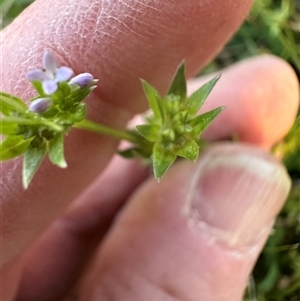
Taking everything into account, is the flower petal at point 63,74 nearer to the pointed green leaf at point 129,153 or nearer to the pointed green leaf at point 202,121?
the pointed green leaf at point 202,121

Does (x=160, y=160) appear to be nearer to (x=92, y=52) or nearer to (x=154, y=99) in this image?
(x=154, y=99)

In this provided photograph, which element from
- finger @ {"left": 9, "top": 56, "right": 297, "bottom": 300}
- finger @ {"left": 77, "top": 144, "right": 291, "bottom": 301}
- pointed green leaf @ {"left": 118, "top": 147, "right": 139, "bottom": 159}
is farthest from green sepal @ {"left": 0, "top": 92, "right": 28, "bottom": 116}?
finger @ {"left": 9, "top": 56, "right": 297, "bottom": 300}

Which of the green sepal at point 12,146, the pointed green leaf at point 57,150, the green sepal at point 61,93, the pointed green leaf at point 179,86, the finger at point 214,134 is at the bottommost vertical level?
the finger at point 214,134

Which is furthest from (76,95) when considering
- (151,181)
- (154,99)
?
(151,181)

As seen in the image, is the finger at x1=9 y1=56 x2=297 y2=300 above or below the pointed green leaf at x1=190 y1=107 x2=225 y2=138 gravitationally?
below

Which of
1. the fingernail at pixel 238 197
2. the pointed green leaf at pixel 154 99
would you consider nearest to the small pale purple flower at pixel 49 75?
the pointed green leaf at pixel 154 99

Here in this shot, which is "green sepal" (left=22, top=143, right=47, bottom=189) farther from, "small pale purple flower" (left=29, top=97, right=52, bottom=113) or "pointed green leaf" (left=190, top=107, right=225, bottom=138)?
"pointed green leaf" (left=190, top=107, right=225, bottom=138)
